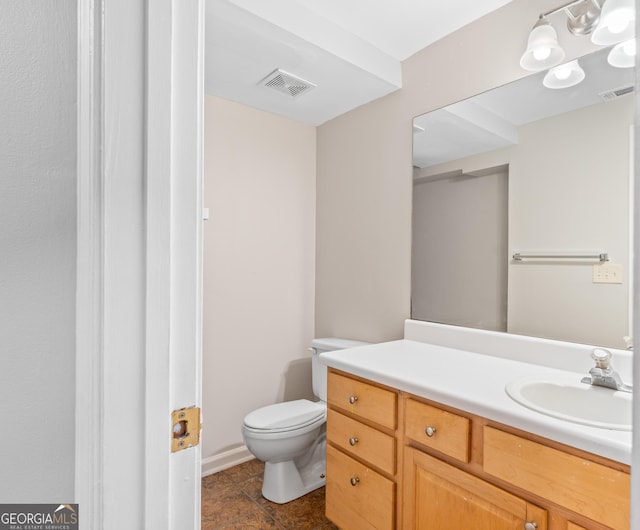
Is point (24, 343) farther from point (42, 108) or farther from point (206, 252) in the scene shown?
point (206, 252)

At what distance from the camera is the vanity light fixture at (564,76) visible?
1497 millimetres

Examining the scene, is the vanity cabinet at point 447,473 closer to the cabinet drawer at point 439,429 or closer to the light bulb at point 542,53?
the cabinet drawer at point 439,429

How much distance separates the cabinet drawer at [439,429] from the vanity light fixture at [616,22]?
149 centimetres

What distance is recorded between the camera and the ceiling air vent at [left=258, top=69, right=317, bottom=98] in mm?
2000

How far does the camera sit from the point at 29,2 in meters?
0.50

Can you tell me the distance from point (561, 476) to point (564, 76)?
1.48 metres

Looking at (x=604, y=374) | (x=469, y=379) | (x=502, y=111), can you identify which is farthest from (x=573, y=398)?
(x=502, y=111)

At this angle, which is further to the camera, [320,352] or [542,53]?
[320,352]

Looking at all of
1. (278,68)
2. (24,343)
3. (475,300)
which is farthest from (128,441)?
(278,68)

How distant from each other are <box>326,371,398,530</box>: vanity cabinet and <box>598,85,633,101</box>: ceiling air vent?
1.38 meters

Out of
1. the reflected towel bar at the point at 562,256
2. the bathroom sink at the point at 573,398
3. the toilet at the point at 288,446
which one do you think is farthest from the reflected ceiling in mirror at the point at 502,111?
the toilet at the point at 288,446

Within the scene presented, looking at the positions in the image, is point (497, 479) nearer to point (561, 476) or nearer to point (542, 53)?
point (561, 476)

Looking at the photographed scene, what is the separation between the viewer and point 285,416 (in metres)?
2.00

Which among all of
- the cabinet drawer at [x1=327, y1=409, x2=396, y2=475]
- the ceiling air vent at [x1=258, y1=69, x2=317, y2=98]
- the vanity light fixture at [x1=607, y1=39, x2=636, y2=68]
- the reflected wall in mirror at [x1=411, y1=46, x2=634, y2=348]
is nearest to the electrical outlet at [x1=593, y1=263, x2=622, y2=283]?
the reflected wall in mirror at [x1=411, y1=46, x2=634, y2=348]
